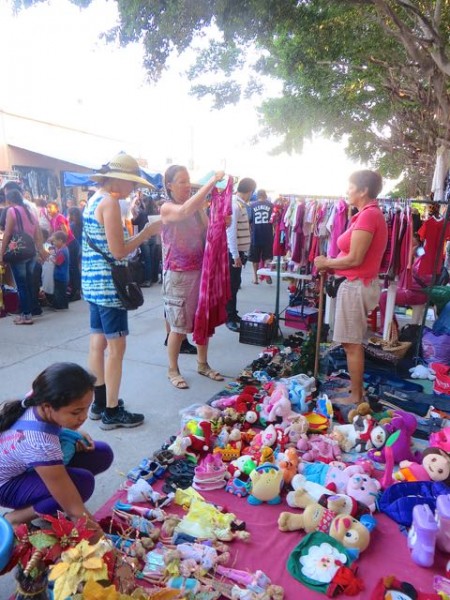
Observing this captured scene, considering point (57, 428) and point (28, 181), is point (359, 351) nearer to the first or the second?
point (57, 428)

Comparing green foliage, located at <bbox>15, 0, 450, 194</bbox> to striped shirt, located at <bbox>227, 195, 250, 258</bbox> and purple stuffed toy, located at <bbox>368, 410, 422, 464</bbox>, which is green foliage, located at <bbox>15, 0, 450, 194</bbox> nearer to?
striped shirt, located at <bbox>227, 195, 250, 258</bbox>

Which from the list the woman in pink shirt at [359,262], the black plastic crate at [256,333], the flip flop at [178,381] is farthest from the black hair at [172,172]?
the black plastic crate at [256,333]

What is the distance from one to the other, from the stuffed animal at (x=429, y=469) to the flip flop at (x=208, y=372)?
179 cm

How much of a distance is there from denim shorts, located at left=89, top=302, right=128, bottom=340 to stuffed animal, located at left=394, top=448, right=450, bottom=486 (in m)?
1.87

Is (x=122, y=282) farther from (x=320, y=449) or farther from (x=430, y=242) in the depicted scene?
(x=430, y=242)

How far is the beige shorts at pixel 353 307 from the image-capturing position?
9.96 ft

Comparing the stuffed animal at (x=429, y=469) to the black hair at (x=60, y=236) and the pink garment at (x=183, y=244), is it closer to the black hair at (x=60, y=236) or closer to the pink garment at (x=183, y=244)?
the pink garment at (x=183, y=244)

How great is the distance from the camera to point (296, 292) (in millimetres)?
6242

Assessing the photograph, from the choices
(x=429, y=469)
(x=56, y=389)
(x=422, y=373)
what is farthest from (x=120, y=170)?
(x=422, y=373)

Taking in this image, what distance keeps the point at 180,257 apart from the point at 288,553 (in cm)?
221

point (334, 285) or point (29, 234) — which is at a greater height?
point (29, 234)

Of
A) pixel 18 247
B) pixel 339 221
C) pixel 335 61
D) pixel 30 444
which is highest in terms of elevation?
pixel 335 61

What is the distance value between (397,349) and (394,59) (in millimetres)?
8487

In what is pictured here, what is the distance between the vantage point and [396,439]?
261 cm
